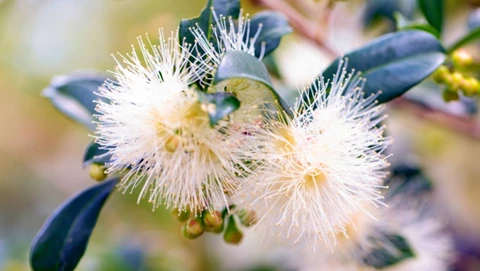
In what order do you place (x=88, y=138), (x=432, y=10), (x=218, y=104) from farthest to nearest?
1. (x=88, y=138)
2. (x=432, y=10)
3. (x=218, y=104)

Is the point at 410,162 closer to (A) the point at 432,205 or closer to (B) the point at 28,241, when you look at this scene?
(A) the point at 432,205

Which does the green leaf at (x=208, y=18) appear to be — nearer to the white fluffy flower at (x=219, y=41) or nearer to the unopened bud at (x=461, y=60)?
the white fluffy flower at (x=219, y=41)

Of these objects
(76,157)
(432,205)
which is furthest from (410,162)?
(76,157)

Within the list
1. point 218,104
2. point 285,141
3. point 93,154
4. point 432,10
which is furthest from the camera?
point 432,10

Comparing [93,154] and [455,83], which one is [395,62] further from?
[93,154]

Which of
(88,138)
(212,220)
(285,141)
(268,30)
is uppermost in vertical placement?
(268,30)

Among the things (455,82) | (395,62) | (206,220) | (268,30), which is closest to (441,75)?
(455,82)

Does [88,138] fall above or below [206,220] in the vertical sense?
below
